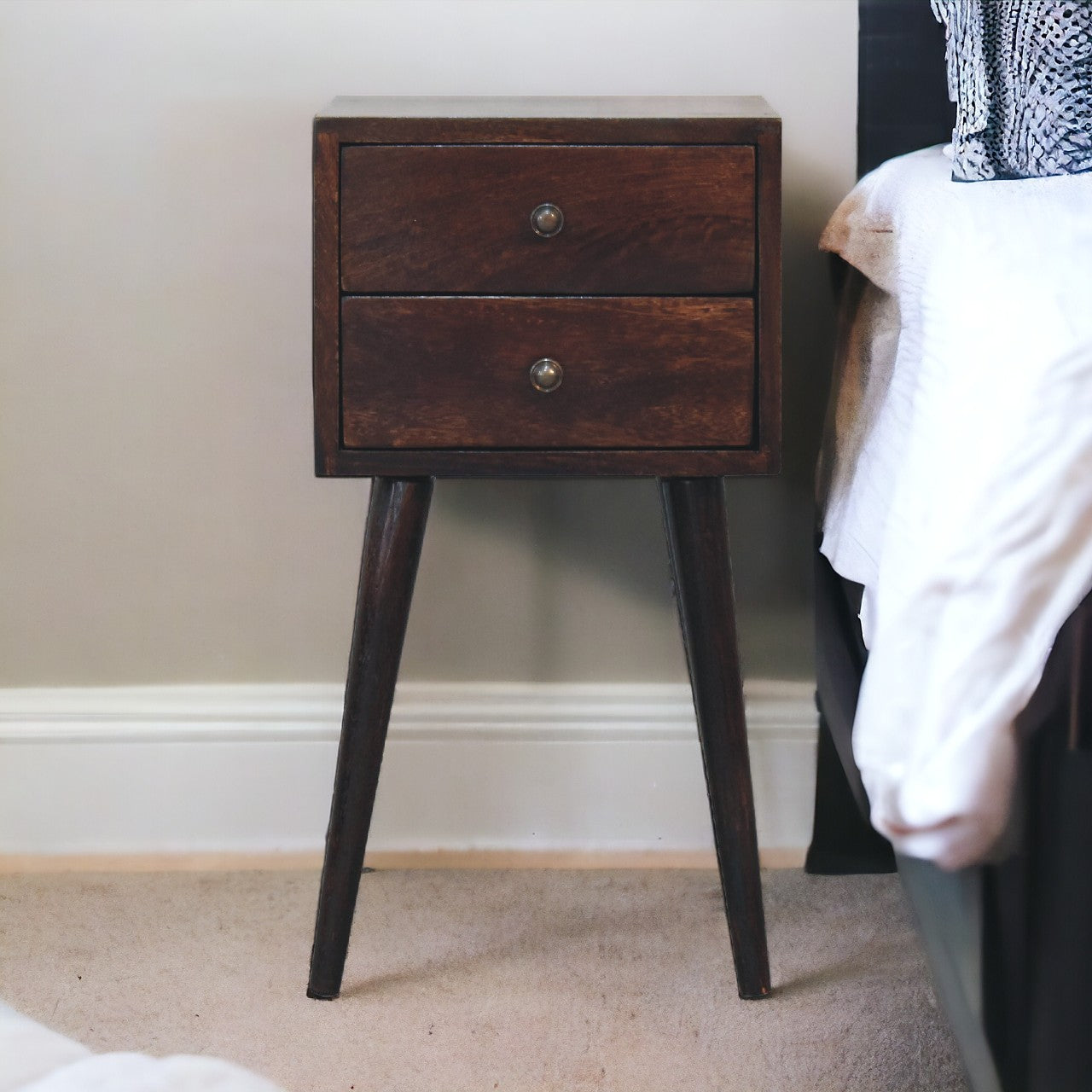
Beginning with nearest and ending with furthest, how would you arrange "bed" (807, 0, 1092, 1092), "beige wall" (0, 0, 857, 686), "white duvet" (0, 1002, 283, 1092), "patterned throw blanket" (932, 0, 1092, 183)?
"white duvet" (0, 1002, 283, 1092), "bed" (807, 0, 1092, 1092), "patterned throw blanket" (932, 0, 1092, 183), "beige wall" (0, 0, 857, 686)

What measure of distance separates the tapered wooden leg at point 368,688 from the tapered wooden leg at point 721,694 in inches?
8.6

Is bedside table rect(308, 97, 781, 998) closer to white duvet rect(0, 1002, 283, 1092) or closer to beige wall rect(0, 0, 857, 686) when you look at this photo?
beige wall rect(0, 0, 857, 686)

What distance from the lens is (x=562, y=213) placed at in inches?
32.2

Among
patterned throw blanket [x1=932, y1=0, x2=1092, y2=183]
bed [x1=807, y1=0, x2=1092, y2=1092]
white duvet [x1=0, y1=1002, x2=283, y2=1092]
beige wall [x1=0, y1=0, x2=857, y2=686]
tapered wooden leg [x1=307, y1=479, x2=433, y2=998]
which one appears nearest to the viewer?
white duvet [x1=0, y1=1002, x2=283, y2=1092]

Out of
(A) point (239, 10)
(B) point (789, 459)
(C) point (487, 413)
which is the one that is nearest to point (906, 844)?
(C) point (487, 413)

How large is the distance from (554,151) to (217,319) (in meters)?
0.49

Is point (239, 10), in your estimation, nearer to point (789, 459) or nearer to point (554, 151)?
point (554, 151)

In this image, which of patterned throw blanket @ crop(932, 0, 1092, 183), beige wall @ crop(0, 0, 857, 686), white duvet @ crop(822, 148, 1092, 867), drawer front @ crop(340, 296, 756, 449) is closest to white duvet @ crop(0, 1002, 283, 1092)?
white duvet @ crop(822, 148, 1092, 867)

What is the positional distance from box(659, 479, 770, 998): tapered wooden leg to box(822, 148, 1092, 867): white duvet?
24cm

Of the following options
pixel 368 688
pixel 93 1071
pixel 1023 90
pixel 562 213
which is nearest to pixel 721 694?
pixel 368 688

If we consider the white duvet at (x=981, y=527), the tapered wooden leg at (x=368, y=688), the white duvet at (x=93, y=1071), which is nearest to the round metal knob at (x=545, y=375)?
the tapered wooden leg at (x=368, y=688)

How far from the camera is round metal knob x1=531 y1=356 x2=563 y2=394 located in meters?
0.83

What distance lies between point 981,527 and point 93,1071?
422 mm

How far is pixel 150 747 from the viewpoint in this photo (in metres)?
1.20
